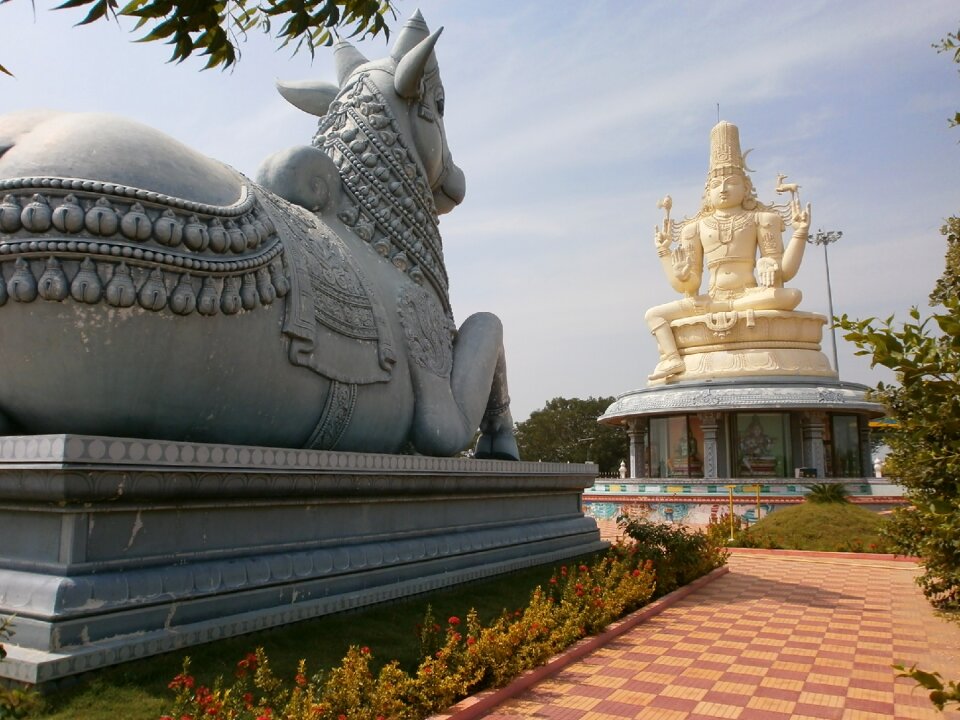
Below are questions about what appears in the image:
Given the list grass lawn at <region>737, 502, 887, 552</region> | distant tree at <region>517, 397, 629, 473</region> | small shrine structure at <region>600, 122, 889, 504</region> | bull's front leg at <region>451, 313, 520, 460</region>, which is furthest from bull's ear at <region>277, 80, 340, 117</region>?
distant tree at <region>517, 397, 629, 473</region>

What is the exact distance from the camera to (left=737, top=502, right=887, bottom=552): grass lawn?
13.0m

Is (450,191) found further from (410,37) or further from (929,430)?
(929,430)

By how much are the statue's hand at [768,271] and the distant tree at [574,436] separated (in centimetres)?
2185

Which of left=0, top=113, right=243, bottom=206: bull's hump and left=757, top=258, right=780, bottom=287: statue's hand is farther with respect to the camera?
left=757, top=258, right=780, bottom=287: statue's hand

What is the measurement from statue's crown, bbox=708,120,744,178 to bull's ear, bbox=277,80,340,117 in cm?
1812

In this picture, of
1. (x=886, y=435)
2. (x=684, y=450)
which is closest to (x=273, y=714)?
(x=886, y=435)

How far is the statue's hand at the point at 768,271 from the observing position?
2219 centimetres

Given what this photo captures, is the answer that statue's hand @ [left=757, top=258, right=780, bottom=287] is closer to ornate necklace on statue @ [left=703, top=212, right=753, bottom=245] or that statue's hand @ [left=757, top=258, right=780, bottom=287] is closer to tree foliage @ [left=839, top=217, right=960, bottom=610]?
ornate necklace on statue @ [left=703, top=212, right=753, bottom=245]

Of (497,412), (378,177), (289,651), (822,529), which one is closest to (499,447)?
(497,412)

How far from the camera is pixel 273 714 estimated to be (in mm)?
3467

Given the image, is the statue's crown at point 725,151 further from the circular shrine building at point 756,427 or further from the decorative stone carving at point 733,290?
the circular shrine building at point 756,427

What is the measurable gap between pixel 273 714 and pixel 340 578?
1505 mm

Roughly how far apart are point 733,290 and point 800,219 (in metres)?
2.66

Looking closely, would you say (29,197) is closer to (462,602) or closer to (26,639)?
(26,639)
